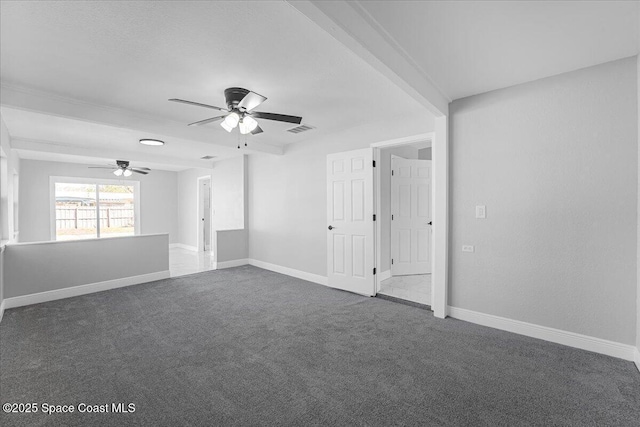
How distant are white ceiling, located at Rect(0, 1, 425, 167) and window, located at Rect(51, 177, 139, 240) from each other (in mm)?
3502

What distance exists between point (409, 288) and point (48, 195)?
8.54 m

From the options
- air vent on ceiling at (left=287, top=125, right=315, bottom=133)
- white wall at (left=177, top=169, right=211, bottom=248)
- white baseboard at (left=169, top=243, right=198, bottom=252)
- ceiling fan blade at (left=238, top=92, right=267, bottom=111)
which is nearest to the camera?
ceiling fan blade at (left=238, top=92, right=267, bottom=111)

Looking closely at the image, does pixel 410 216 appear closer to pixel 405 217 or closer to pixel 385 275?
pixel 405 217

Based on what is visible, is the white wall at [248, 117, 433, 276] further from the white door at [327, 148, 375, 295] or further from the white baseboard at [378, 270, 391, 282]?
the white baseboard at [378, 270, 391, 282]

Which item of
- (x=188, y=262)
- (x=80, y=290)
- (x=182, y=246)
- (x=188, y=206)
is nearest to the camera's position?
(x=80, y=290)

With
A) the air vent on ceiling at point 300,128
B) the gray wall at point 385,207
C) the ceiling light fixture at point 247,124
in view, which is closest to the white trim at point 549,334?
the gray wall at point 385,207

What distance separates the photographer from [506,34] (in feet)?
7.02

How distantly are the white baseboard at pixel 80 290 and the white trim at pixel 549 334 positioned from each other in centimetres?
485

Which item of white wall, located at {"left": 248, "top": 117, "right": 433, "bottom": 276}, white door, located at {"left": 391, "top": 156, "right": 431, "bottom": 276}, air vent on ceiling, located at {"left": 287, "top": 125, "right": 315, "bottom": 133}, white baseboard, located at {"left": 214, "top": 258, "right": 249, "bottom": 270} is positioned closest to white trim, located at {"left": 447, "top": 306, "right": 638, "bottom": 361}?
white door, located at {"left": 391, "top": 156, "right": 431, "bottom": 276}

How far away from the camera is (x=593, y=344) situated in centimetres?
263

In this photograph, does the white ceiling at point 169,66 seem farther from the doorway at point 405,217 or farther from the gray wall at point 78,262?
the gray wall at point 78,262

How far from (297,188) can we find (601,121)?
164 inches

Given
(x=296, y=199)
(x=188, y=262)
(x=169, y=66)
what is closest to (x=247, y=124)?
(x=169, y=66)

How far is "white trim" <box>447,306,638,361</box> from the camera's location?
254cm
